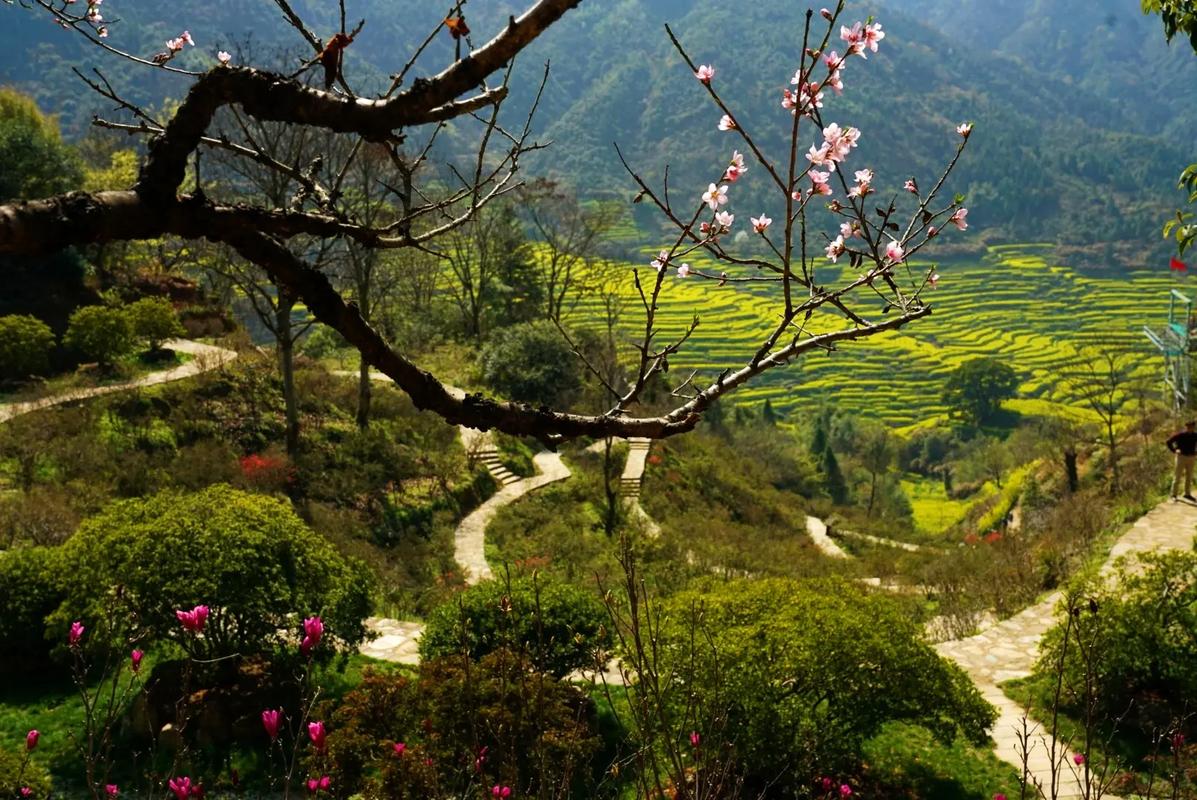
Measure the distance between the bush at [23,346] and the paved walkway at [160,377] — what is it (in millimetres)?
1518

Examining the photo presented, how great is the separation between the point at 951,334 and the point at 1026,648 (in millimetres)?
87264

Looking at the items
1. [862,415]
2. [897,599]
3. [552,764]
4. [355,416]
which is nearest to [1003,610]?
[897,599]

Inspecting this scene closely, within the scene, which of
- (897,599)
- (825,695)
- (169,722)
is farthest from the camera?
(897,599)

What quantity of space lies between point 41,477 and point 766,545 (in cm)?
1217

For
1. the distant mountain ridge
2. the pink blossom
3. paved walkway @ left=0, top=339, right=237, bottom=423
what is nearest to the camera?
the pink blossom

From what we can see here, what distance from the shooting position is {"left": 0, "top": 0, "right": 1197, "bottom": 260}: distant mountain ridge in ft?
358

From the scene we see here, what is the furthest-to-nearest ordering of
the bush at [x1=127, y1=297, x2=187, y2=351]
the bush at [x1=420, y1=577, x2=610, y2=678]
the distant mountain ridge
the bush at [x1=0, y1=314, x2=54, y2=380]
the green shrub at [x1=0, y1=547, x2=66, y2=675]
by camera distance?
the distant mountain ridge, the bush at [x1=127, y1=297, x2=187, y2=351], the bush at [x1=0, y1=314, x2=54, y2=380], the green shrub at [x1=0, y1=547, x2=66, y2=675], the bush at [x1=420, y1=577, x2=610, y2=678]

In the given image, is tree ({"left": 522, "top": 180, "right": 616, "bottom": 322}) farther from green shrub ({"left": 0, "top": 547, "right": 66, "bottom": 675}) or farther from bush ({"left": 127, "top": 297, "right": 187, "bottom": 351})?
green shrub ({"left": 0, "top": 547, "right": 66, "bottom": 675})

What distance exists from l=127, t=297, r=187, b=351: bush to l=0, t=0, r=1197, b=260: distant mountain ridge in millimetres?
77661

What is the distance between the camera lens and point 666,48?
159375mm

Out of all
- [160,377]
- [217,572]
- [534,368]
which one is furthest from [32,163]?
[217,572]

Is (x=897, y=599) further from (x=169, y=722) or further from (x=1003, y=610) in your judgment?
(x=169, y=722)

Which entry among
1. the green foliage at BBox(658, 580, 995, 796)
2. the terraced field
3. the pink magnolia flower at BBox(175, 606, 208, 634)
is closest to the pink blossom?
the pink magnolia flower at BBox(175, 606, 208, 634)

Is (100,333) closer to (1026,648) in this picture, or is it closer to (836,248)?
(1026,648)
